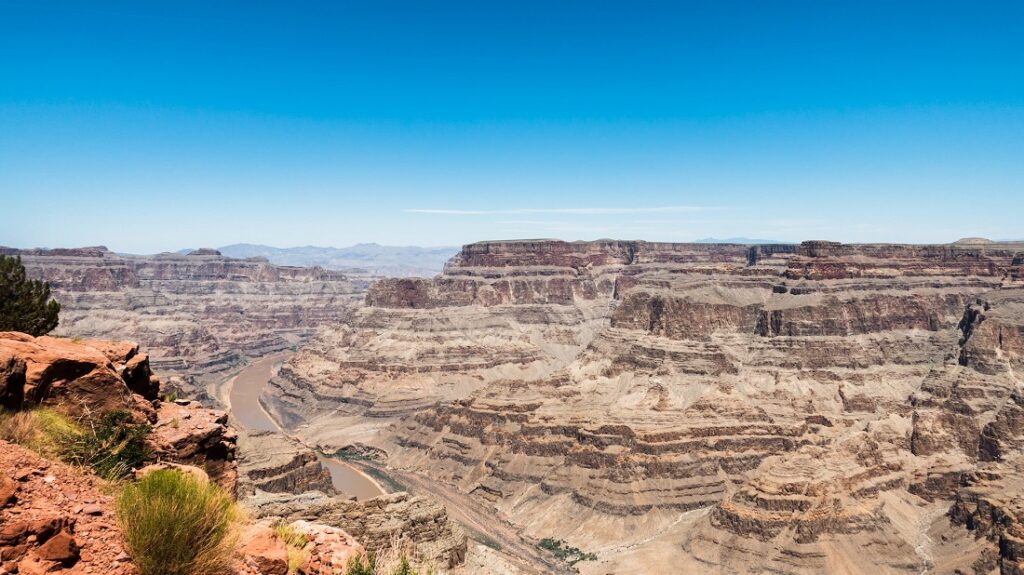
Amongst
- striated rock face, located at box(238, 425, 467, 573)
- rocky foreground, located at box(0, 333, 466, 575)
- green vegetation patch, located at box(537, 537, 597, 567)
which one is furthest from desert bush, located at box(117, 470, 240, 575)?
green vegetation patch, located at box(537, 537, 597, 567)

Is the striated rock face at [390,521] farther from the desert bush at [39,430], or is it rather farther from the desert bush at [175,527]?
the desert bush at [175,527]

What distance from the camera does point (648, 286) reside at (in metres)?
A: 145

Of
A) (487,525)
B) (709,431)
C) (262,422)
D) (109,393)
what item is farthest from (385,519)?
(262,422)

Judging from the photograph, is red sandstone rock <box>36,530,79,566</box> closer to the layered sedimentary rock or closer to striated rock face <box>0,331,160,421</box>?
striated rock face <box>0,331,160,421</box>

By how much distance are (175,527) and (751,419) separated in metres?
98.1

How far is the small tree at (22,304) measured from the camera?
29.3 meters

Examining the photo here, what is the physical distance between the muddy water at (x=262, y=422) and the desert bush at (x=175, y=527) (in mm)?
56472

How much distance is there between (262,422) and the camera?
146500mm

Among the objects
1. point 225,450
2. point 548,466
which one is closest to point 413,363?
point 548,466

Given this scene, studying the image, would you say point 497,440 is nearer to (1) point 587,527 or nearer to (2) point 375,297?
(1) point 587,527

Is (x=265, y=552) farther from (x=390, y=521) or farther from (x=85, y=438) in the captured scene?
(x=390, y=521)

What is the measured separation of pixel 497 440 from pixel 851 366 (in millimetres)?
63445

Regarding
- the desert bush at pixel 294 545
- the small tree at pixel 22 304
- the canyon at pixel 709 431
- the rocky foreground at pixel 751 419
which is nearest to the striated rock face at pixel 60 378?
the canyon at pixel 709 431

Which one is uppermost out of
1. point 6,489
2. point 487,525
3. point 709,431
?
point 6,489
